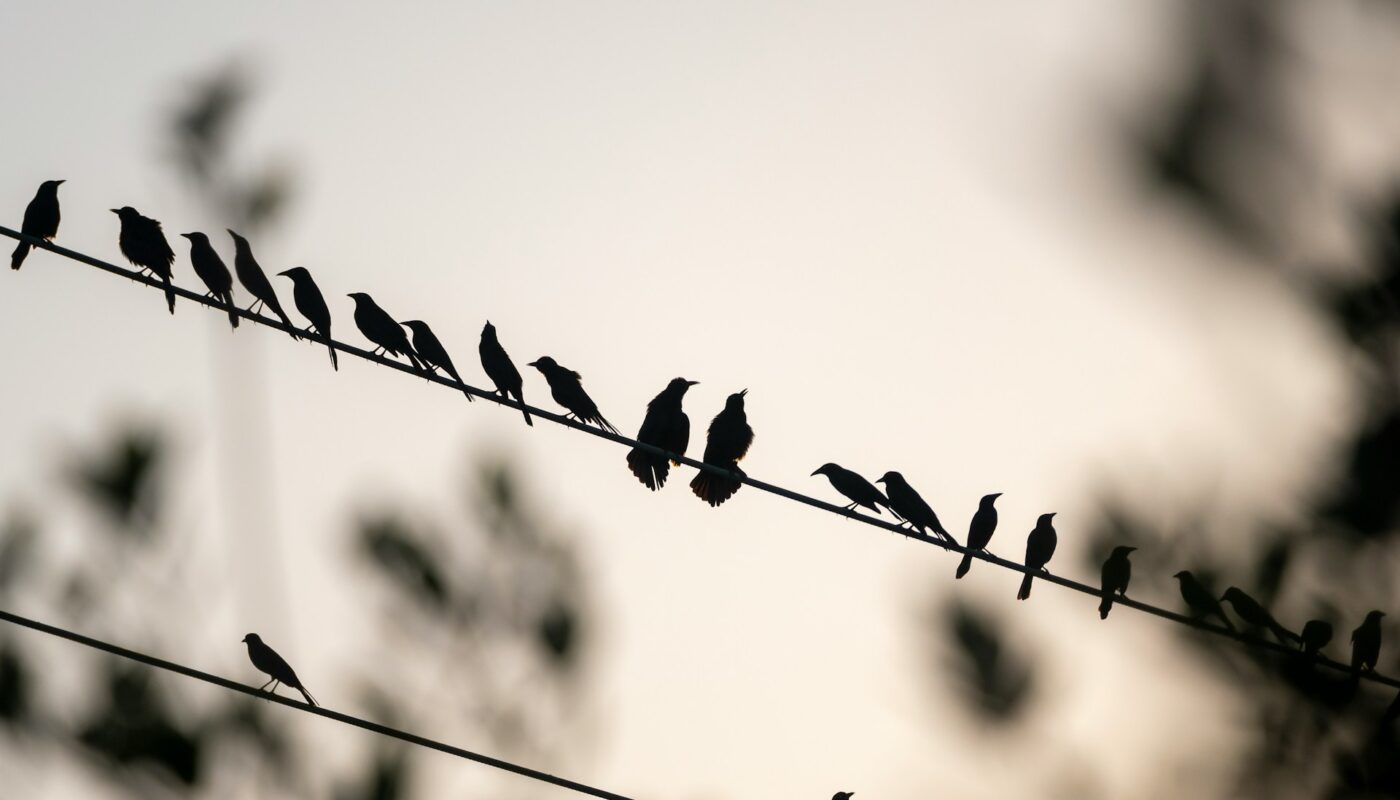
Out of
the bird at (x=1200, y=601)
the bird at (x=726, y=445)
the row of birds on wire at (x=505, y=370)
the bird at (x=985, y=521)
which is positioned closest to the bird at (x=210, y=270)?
the row of birds on wire at (x=505, y=370)

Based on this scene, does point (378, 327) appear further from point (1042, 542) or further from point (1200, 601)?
point (1200, 601)

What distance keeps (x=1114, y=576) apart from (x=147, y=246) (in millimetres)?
6841

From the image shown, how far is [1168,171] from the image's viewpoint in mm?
2227

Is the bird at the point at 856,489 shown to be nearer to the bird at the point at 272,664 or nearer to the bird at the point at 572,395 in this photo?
the bird at the point at 572,395

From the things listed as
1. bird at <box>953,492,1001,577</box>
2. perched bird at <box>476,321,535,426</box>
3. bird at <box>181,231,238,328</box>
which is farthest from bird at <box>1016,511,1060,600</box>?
bird at <box>181,231,238,328</box>

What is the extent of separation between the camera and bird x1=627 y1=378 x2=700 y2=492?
9.38 m

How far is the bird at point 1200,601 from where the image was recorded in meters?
2.99

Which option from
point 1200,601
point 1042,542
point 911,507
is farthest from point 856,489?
point 1200,601

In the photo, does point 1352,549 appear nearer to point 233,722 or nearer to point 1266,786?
point 1266,786

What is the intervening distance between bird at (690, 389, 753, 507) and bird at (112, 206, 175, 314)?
3480mm

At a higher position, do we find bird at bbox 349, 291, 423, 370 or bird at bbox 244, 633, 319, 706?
bird at bbox 349, 291, 423, 370

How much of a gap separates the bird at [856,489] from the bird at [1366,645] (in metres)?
5.80

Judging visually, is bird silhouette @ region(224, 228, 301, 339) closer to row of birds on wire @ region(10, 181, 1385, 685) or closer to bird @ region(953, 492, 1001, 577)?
row of birds on wire @ region(10, 181, 1385, 685)

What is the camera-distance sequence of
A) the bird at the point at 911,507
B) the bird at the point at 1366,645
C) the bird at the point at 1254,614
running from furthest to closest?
1. the bird at the point at 911,507
2. the bird at the point at 1254,614
3. the bird at the point at 1366,645
